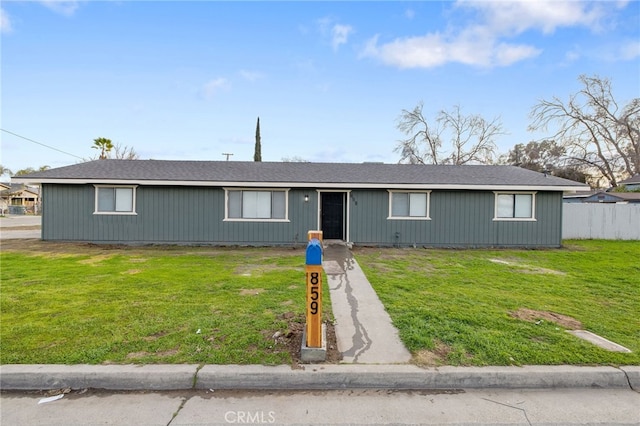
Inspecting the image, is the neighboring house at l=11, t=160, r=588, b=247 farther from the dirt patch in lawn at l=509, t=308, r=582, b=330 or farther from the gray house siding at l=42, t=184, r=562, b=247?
the dirt patch in lawn at l=509, t=308, r=582, b=330

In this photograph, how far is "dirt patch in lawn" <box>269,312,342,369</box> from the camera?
312 centimetres

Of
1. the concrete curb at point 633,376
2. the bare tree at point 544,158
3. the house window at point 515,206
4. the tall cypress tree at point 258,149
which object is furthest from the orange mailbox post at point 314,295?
the bare tree at point 544,158

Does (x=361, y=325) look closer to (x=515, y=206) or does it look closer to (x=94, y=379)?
(x=94, y=379)

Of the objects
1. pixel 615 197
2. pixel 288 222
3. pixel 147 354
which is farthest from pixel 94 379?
pixel 615 197

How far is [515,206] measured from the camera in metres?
12.5

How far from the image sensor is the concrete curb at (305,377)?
9.15 ft

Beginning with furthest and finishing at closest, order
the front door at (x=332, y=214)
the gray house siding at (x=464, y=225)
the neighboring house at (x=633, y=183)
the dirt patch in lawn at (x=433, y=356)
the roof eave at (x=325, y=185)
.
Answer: the neighboring house at (x=633, y=183) → the front door at (x=332, y=214) → the gray house siding at (x=464, y=225) → the roof eave at (x=325, y=185) → the dirt patch in lawn at (x=433, y=356)

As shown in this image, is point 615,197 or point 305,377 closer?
point 305,377

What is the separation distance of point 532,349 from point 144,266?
325 inches

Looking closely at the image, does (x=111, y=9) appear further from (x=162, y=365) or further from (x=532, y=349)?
(x=532, y=349)

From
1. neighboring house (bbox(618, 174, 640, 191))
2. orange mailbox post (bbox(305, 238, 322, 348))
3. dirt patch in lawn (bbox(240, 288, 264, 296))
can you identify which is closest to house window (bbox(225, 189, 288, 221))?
dirt patch in lawn (bbox(240, 288, 264, 296))

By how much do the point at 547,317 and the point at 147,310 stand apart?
19.0 ft

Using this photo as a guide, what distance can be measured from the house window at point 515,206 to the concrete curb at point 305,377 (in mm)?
10531

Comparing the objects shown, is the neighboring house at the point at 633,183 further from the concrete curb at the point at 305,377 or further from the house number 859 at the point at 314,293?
the house number 859 at the point at 314,293
